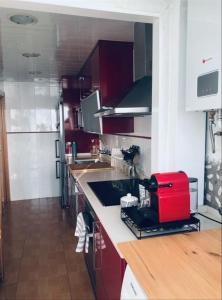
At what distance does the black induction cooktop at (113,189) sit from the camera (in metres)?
1.82

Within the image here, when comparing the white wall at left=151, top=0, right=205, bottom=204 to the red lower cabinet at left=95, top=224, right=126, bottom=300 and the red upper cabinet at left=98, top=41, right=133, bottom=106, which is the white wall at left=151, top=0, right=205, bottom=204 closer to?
the red lower cabinet at left=95, top=224, right=126, bottom=300

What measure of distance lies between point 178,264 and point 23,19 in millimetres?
1895

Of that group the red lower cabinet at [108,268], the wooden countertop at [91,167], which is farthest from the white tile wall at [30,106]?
the red lower cabinet at [108,268]

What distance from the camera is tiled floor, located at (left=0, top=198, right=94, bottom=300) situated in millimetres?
2064

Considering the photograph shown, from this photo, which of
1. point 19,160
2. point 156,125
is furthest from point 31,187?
point 156,125

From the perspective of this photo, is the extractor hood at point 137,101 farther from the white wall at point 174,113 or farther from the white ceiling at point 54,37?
the white ceiling at point 54,37

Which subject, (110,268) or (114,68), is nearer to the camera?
(110,268)

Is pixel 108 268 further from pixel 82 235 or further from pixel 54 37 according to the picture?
pixel 54 37

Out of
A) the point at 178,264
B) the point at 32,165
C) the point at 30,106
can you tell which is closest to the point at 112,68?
the point at 178,264

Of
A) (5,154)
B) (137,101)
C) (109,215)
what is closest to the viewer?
(109,215)

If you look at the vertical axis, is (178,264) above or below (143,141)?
below

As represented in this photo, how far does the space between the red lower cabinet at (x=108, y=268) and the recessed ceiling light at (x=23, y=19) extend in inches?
60.7

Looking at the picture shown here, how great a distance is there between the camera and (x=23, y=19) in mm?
1889

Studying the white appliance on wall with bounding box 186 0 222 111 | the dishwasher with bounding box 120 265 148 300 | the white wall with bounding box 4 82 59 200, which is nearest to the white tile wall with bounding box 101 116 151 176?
the white appliance on wall with bounding box 186 0 222 111
